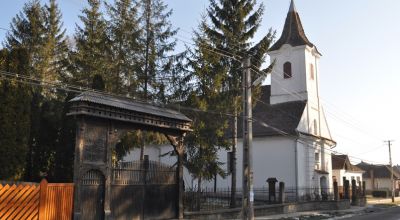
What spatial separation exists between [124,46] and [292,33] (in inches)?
876

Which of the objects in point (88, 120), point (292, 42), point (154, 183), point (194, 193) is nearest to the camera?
point (88, 120)

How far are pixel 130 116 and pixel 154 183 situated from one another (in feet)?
10.9

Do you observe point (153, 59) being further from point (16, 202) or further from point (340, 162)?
point (340, 162)

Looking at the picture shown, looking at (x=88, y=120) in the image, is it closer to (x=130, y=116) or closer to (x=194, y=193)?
(x=130, y=116)

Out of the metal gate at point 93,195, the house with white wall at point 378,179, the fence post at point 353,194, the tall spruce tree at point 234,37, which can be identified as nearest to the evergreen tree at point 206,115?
the tall spruce tree at point 234,37

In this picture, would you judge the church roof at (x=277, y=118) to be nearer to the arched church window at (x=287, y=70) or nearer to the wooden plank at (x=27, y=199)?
the arched church window at (x=287, y=70)

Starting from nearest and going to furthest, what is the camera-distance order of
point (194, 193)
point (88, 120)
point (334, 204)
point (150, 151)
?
point (88, 120), point (194, 193), point (334, 204), point (150, 151)

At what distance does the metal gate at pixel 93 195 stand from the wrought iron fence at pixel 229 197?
5665 millimetres

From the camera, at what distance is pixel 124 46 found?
1056 inches

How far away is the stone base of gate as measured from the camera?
20.6 metres

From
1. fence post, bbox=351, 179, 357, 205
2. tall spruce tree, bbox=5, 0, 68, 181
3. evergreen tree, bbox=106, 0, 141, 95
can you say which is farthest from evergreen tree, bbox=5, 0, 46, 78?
fence post, bbox=351, 179, 357, 205

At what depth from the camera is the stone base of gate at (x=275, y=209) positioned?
20.6m

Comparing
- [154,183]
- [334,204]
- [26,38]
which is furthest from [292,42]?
[154,183]

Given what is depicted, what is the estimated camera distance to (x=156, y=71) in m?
26.8
